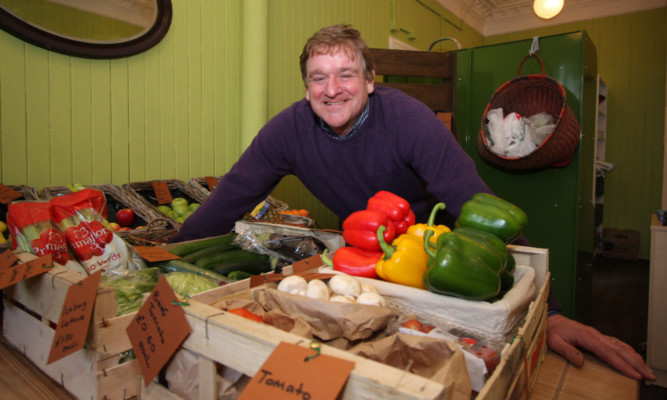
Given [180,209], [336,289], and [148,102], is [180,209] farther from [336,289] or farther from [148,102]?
[336,289]

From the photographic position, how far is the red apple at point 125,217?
1.98 m

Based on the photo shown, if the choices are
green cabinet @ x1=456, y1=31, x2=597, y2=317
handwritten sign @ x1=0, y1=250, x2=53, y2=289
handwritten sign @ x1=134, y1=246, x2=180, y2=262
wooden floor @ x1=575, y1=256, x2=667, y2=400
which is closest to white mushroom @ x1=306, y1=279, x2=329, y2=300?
handwritten sign @ x1=134, y1=246, x2=180, y2=262

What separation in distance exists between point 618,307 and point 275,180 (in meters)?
4.03

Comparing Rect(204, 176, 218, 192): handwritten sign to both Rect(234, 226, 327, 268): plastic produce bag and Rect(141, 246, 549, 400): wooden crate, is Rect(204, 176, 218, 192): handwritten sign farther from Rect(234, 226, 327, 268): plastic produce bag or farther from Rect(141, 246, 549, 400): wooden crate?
Rect(141, 246, 549, 400): wooden crate

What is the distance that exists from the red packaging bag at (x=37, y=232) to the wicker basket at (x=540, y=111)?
2810 millimetres

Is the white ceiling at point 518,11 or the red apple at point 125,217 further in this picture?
the white ceiling at point 518,11

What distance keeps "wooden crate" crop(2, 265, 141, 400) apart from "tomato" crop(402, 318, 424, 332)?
0.52 metres

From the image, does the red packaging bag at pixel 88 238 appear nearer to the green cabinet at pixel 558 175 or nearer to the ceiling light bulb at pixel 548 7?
the green cabinet at pixel 558 175

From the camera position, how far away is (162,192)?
2363 mm

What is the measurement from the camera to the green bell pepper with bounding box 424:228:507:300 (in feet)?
2.59

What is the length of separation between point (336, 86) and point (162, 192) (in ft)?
4.69

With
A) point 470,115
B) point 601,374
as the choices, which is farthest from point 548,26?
point 601,374

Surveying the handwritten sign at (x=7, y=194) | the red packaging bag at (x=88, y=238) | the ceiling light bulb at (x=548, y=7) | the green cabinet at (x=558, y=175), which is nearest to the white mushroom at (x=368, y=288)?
the red packaging bag at (x=88, y=238)

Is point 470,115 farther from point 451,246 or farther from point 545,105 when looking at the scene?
point 451,246
